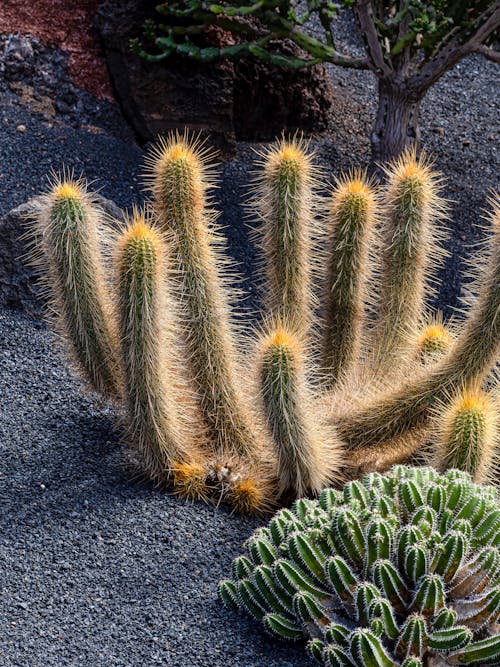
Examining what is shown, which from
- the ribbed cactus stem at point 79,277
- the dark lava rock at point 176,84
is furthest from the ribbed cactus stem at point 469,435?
the dark lava rock at point 176,84

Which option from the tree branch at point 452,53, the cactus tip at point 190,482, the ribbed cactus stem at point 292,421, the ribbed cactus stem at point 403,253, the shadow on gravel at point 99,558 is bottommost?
the shadow on gravel at point 99,558

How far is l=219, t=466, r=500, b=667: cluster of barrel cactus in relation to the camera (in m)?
2.65

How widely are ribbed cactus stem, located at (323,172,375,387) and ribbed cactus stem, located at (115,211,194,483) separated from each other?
2.42 feet

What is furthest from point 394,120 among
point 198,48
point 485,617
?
point 485,617

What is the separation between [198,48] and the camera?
5688 millimetres

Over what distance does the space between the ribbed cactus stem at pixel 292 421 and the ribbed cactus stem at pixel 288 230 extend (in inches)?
23.4

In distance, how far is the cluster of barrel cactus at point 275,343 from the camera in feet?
10.6

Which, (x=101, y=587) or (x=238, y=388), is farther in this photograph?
(x=238, y=388)

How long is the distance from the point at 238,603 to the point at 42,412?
139cm

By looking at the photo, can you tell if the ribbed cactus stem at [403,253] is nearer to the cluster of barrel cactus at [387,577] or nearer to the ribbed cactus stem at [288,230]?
the ribbed cactus stem at [288,230]

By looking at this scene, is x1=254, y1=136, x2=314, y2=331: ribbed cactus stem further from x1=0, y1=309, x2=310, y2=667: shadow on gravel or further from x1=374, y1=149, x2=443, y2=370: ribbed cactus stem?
x1=0, y1=309, x2=310, y2=667: shadow on gravel

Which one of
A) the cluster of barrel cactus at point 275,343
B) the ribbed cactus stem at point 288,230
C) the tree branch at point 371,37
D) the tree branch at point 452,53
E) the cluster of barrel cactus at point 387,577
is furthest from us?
the tree branch at point 371,37

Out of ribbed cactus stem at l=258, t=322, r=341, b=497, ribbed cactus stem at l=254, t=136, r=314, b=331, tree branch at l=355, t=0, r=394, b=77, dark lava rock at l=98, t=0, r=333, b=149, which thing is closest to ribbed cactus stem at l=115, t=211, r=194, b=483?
ribbed cactus stem at l=258, t=322, r=341, b=497

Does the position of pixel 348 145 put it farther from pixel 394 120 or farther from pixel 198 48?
pixel 198 48
